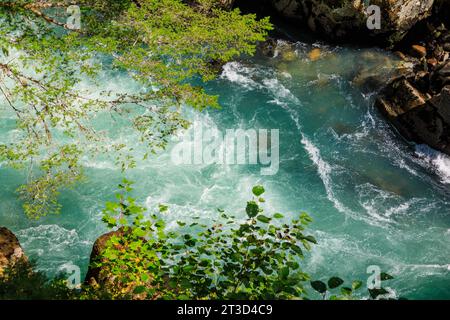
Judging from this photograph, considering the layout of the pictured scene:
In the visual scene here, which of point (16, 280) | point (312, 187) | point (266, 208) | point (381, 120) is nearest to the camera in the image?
point (16, 280)

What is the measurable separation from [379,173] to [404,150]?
1690mm

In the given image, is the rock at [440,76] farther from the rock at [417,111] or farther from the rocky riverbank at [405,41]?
the rock at [417,111]

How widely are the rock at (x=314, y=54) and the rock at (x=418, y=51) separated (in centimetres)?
400

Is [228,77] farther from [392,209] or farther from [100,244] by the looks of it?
[100,244]

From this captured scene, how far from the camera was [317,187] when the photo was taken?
1247 centimetres

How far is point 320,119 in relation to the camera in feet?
49.4

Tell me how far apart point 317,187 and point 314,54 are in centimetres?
783

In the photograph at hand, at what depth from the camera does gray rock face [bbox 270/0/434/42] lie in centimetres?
1712

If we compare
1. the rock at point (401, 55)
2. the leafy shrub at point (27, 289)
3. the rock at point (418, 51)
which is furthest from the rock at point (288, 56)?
the leafy shrub at point (27, 289)

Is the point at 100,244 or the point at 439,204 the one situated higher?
the point at 439,204

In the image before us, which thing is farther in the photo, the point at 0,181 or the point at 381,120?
the point at 381,120
